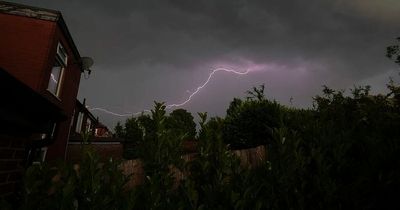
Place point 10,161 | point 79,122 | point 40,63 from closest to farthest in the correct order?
point 10,161
point 40,63
point 79,122

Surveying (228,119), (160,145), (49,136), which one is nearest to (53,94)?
(228,119)

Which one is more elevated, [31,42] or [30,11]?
[30,11]

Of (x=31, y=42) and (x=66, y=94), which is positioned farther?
(x=66, y=94)

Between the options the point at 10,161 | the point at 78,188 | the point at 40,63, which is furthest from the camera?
the point at 40,63

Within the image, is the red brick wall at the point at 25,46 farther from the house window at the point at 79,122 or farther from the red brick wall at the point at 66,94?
the house window at the point at 79,122

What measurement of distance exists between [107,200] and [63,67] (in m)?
16.7

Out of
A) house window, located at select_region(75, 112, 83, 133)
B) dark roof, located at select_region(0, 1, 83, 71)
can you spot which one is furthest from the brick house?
house window, located at select_region(75, 112, 83, 133)

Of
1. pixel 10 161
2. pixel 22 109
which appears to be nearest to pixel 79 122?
pixel 10 161

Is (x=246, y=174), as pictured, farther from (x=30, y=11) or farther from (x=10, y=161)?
(x=30, y=11)

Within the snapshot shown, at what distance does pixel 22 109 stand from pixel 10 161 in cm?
74

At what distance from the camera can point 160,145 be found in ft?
11.6

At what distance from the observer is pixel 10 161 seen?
3551 millimetres

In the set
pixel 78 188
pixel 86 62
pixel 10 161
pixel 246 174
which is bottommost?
pixel 78 188

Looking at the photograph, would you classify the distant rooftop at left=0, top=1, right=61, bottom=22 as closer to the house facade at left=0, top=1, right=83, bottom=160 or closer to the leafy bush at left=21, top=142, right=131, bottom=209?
the house facade at left=0, top=1, right=83, bottom=160
